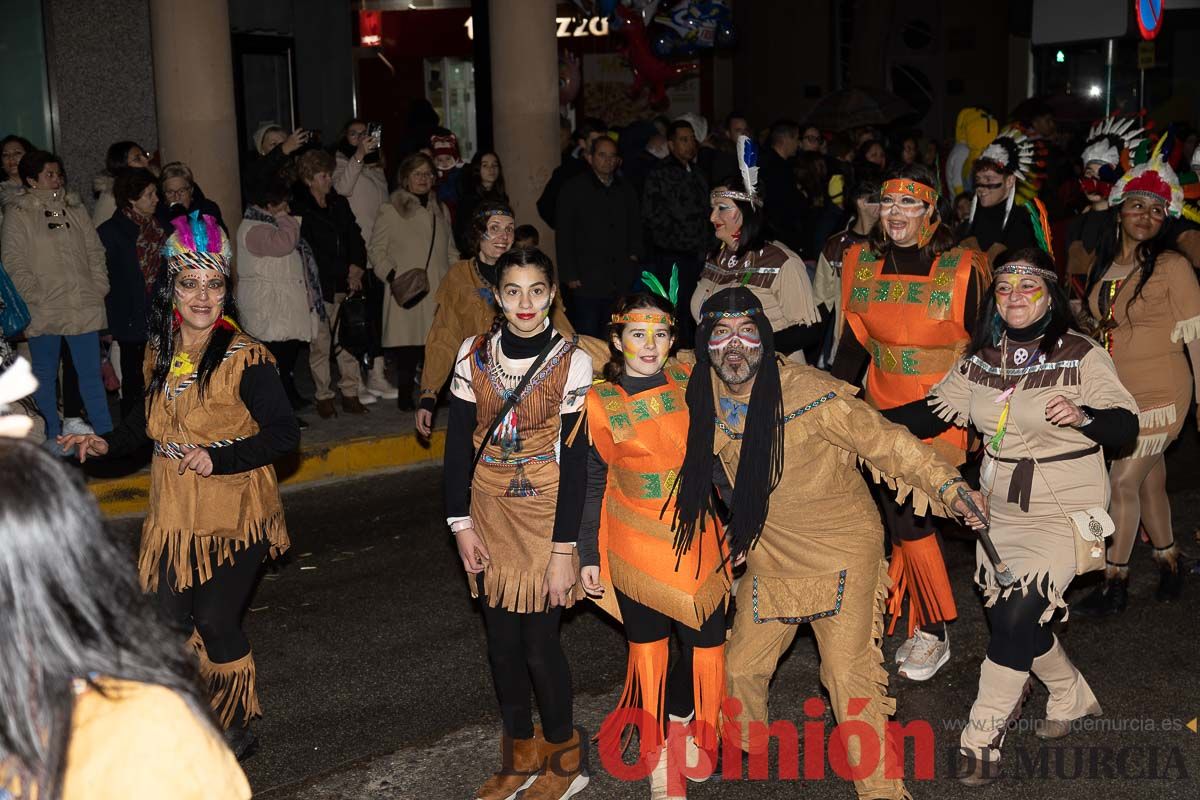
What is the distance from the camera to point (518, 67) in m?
12.5

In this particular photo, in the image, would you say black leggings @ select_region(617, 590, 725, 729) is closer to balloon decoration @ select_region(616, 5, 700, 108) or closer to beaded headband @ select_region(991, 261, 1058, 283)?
beaded headband @ select_region(991, 261, 1058, 283)

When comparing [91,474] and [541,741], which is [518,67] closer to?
[91,474]

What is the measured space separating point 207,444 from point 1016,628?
2949 millimetres

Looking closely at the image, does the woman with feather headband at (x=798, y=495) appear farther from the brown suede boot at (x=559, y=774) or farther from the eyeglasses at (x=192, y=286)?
the eyeglasses at (x=192, y=286)

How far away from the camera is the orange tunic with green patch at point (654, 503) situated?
4531mm

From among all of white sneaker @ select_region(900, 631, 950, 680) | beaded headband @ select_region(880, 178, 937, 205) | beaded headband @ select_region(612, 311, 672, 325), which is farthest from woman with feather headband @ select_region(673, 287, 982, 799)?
beaded headband @ select_region(880, 178, 937, 205)

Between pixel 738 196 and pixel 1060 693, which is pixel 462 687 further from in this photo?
pixel 738 196

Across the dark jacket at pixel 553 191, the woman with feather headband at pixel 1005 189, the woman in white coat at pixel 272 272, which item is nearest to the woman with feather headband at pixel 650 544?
the woman with feather headband at pixel 1005 189

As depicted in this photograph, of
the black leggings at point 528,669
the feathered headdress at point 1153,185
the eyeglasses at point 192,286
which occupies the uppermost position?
the feathered headdress at point 1153,185

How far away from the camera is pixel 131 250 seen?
952cm

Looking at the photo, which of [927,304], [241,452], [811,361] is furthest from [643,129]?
[241,452]

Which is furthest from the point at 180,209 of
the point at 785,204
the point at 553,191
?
the point at 785,204

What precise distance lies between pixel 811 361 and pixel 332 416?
3892mm

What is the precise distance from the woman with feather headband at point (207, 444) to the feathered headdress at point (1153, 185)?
4050 mm
